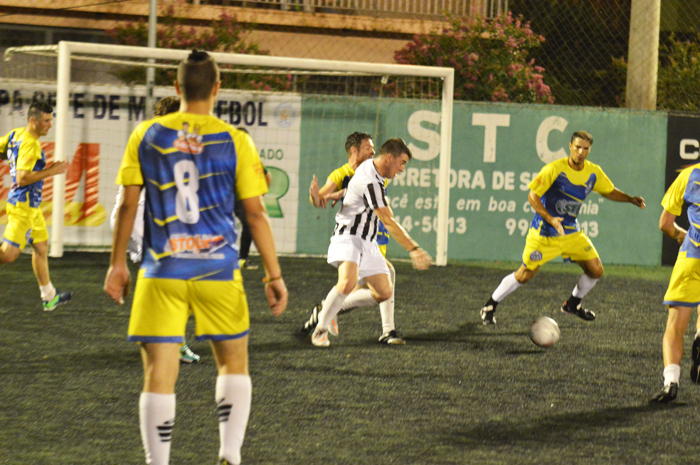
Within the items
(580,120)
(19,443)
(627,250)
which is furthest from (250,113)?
(19,443)

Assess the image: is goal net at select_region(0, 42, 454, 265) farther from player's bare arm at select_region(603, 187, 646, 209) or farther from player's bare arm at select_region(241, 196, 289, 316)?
player's bare arm at select_region(241, 196, 289, 316)

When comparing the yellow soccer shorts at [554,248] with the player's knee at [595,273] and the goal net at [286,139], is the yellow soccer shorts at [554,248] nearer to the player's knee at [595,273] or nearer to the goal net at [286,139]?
the player's knee at [595,273]

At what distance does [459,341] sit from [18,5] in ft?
43.3

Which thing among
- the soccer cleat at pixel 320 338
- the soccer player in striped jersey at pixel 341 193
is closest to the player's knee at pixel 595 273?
the soccer player in striped jersey at pixel 341 193

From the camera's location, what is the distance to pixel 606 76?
65.4ft

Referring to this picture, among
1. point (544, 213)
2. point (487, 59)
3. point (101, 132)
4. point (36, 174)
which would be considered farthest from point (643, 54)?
point (36, 174)

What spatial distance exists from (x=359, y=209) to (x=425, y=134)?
6316 millimetres

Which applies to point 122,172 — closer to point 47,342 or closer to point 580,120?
point 47,342

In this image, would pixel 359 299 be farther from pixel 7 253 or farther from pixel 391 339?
pixel 7 253

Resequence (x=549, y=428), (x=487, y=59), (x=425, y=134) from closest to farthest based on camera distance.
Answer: (x=549, y=428) → (x=425, y=134) → (x=487, y=59)

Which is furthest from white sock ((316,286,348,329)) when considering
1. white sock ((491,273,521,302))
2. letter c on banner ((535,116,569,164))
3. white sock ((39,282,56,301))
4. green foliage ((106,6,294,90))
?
green foliage ((106,6,294,90))

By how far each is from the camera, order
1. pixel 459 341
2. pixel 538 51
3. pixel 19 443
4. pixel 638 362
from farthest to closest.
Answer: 1. pixel 538 51
2. pixel 459 341
3. pixel 638 362
4. pixel 19 443

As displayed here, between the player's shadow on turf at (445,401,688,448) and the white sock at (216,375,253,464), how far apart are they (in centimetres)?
134

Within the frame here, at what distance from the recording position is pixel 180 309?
3146 millimetres
